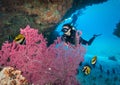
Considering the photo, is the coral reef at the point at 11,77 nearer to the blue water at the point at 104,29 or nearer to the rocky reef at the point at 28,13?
the rocky reef at the point at 28,13

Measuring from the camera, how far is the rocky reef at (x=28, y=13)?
20.0 ft

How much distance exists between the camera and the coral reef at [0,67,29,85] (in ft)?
14.3

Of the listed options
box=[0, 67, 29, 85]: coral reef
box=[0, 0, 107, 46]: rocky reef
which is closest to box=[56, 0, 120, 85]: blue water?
box=[0, 0, 107, 46]: rocky reef

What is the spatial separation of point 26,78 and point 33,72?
229 mm

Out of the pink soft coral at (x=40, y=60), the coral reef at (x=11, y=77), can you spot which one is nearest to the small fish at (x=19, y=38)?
the pink soft coral at (x=40, y=60)

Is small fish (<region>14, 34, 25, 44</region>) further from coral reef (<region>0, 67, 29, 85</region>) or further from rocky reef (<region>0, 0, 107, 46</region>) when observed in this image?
rocky reef (<region>0, 0, 107, 46</region>)

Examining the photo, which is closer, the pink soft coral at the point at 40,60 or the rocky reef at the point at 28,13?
the pink soft coral at the point at 40,60

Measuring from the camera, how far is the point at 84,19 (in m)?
22.1

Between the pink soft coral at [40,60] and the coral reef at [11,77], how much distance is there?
0.31 meters

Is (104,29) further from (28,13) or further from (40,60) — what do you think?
(40,60)

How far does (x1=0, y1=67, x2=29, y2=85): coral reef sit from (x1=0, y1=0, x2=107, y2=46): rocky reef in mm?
2177

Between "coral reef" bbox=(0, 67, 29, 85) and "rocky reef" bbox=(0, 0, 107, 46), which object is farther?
"rocky reef" bbox=(0, 0, 107, 46)

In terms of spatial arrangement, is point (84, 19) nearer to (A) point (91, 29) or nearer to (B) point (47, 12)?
(A) point (91, 29)

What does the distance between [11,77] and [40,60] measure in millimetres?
837
